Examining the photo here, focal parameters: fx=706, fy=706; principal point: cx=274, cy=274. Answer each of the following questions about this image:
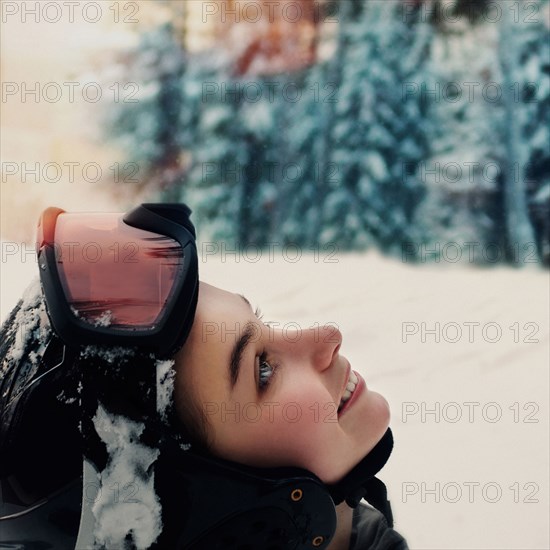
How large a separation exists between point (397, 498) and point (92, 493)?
2.03 metres

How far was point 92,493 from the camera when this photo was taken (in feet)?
5.31

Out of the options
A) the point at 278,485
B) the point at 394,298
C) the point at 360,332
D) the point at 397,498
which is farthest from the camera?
the point at 394,298

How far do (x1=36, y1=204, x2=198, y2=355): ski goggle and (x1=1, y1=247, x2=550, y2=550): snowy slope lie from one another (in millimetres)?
1784

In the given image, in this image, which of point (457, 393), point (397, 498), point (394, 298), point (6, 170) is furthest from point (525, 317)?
point (6, 170)

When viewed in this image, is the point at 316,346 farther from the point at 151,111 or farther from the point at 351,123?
the point at 151,111

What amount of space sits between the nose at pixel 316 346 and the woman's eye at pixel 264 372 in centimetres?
9

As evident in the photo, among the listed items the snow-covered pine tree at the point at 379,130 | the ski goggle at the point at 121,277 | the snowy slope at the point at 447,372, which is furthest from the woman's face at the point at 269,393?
the snow-covered pine tree at the point at 379,130

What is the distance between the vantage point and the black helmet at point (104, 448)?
1.63m

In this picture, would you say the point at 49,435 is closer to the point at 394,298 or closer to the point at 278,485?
the point at 278,485

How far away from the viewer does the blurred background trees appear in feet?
44.8

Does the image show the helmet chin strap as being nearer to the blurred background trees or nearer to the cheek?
the cheek

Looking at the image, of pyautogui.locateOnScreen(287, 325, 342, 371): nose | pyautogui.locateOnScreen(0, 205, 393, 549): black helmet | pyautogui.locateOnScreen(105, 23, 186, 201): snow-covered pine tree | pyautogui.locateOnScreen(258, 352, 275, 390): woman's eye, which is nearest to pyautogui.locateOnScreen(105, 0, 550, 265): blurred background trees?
pyautogui.locateOnScreen(105, 23, 186, 201): snow-covered pine tree

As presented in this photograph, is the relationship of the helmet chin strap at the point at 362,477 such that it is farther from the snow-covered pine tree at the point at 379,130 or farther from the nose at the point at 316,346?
the snow-covered pine tree at the point at 379,130

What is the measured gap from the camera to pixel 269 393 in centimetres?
188
